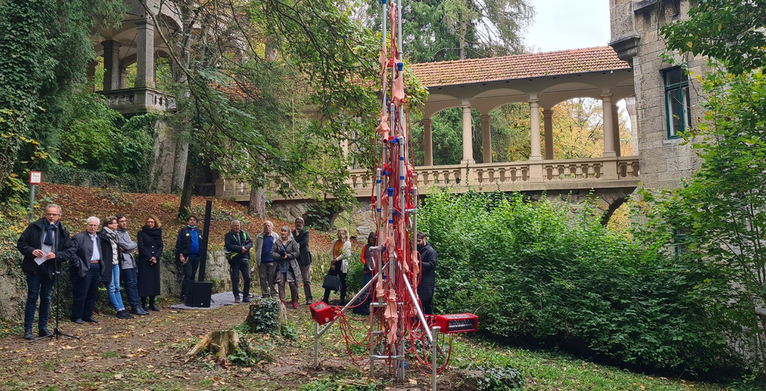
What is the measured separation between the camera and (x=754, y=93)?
30.8ft

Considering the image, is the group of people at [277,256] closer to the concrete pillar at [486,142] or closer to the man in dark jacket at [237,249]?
Answer: the man in dark jacket at [237,249]

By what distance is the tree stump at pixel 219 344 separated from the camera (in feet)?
24.4

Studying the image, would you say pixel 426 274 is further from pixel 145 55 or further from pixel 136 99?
pixel 145 55

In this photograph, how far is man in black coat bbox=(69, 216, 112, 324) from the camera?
9.63 m

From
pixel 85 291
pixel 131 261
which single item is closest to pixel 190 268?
pixel 131 261

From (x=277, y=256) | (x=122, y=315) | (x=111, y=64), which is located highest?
(x=111, y=64)

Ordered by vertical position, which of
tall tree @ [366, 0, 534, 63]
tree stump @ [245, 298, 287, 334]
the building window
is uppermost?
tall tree @ [366, 0, 534, 63]

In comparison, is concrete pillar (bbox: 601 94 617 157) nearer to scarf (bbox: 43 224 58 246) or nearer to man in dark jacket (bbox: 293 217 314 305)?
man in dark jacket (bbox: 293 217 314 305)

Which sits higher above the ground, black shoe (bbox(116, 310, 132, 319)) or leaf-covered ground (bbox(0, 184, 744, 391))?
black shoe (bbox(116, 310, 132, 319))

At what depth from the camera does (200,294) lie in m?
12.1

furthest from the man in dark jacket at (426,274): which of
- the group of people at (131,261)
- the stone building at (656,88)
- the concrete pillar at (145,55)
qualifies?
the concrete pillar at (145,55)

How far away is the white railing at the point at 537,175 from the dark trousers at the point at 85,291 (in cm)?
1016

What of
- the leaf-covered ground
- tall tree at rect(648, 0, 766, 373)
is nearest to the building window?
tall tree at rect(648, 0, 766, 373)

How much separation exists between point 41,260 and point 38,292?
0.54 m
